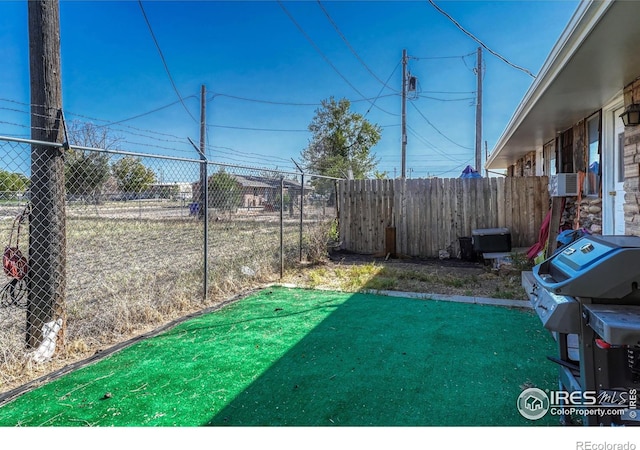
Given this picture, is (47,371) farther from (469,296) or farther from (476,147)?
(476,147)

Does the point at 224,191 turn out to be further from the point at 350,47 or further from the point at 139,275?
the point at 350,47

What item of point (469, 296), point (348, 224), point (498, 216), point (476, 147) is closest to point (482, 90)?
point (476, 147)

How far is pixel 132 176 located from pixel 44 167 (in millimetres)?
2502

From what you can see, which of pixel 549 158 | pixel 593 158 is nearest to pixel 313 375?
pixel 593 158

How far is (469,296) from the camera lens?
15.8 feet

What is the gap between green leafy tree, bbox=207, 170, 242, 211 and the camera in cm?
594

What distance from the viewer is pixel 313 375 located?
8.61ft

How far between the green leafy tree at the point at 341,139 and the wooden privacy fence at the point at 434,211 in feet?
31.9

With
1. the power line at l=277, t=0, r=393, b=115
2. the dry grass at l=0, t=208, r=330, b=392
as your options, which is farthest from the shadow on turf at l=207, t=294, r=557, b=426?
the power line at l=277, t=0, r=393, b=115

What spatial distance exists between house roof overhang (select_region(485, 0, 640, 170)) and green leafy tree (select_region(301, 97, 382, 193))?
12.4 metres

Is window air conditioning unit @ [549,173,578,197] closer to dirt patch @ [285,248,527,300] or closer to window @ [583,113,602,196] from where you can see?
window @ [583,113,602,196]
